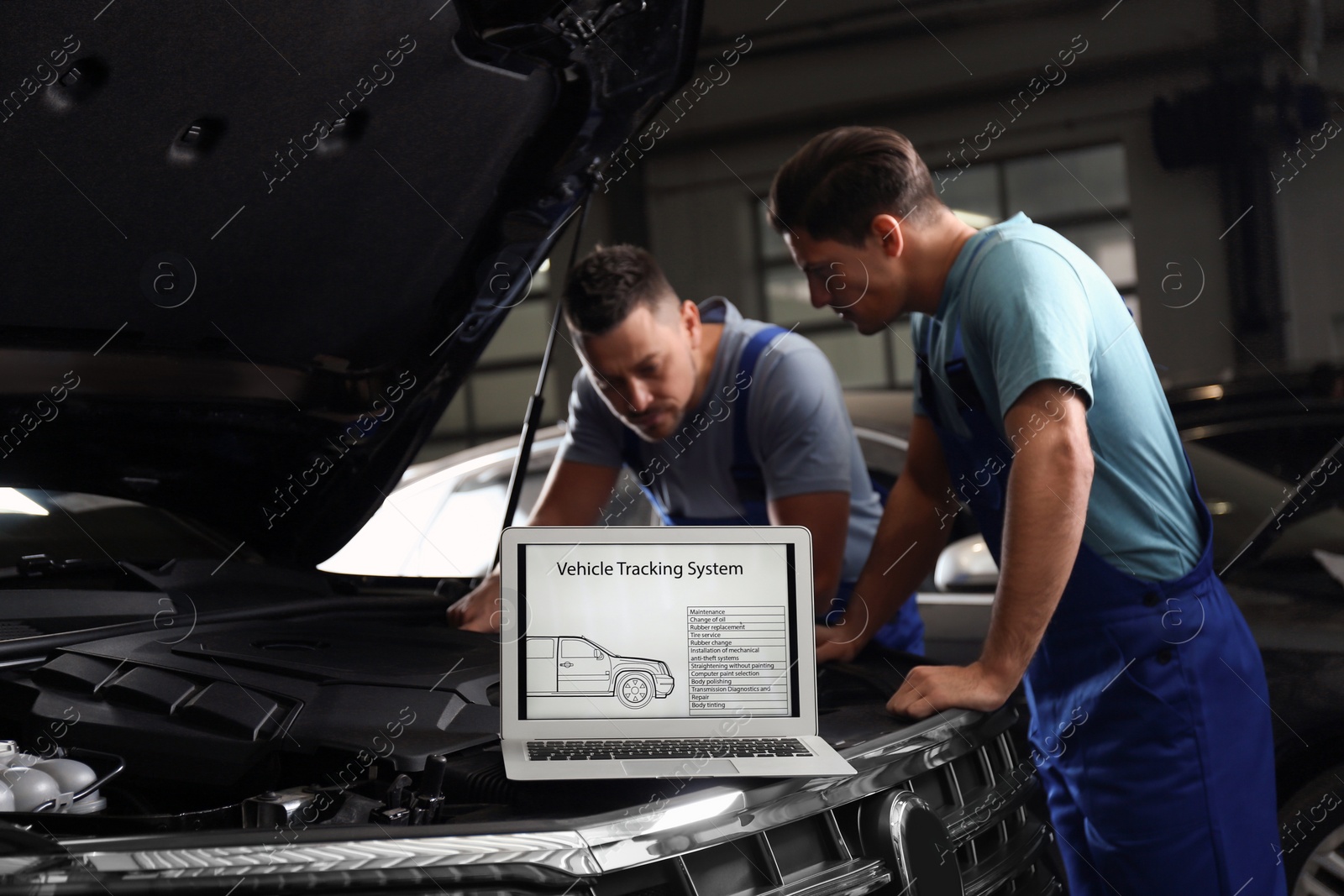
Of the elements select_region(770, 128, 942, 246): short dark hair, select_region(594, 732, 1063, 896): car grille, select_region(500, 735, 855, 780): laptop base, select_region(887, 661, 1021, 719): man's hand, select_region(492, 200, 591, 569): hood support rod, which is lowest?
select_region(594, 732, 1063, 896): car grille

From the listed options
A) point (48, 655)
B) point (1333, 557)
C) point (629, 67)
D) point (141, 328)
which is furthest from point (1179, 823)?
point (141, 328)

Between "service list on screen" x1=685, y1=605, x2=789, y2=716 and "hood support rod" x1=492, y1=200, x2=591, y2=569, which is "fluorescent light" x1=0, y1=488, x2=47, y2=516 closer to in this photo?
"hood support rod" x1=492, y1=200, x2=591, y2=569

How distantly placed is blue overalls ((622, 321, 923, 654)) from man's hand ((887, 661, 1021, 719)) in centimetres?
63

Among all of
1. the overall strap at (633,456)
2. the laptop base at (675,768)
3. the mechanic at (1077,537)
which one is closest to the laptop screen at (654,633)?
the laptop base at (675,768)

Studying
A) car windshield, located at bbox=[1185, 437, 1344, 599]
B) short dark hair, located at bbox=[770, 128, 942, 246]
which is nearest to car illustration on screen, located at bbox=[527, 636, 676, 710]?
short dark hair, located at bbox=[770, 128, 942, 246]

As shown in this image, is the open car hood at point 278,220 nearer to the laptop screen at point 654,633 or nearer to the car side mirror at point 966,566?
the laptop screen at point 654,633

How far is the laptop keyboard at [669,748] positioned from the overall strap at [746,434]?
926 mm

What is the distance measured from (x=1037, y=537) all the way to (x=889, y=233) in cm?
49

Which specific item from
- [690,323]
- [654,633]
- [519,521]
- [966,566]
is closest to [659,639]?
[654,633]

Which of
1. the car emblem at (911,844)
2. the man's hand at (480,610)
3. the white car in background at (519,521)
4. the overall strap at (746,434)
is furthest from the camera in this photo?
the white car in background at (519,521)

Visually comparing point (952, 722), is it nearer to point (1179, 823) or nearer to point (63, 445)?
point (1179, 823)

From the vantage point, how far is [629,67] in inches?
61.4

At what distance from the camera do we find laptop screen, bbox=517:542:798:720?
1.16 m

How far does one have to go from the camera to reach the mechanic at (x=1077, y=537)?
4.28 feet
